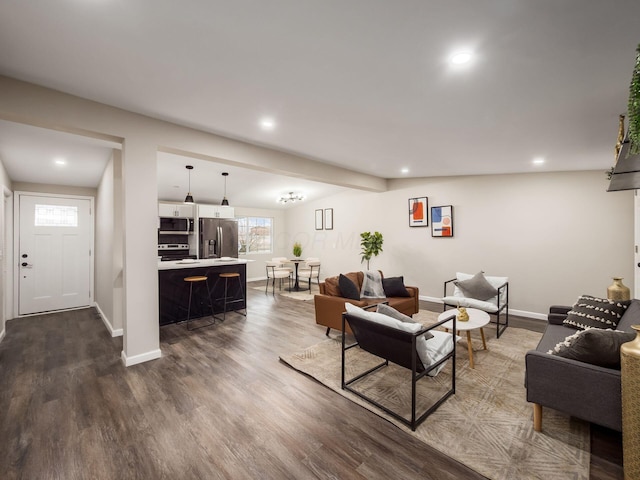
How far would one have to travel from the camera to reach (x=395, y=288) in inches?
178

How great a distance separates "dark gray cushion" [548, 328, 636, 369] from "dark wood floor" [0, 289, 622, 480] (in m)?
0.64

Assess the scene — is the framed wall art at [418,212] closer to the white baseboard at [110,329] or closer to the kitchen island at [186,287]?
the kitchen island at [186,287]

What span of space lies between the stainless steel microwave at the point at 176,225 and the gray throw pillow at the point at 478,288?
6040mm

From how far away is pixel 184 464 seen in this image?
180 cm

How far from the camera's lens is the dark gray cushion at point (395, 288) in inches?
178

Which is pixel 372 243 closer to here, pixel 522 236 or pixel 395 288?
pixel 395 288

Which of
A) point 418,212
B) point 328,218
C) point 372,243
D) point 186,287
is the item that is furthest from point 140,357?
point 328,218

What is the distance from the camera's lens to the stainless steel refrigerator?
6.92 meters

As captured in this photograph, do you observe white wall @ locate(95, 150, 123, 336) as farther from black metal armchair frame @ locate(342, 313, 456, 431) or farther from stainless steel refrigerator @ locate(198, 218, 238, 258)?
black metal armchair frame @ locate(342, 313, 456, 431)

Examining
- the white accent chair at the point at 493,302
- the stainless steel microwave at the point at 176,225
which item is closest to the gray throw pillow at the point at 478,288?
the white accent chair at the point at 493,302

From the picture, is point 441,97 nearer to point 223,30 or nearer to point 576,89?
point 576,89

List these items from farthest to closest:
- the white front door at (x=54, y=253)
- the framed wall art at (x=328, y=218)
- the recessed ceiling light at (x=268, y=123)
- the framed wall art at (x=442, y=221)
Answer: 1. the framed wall art at (x=328, y=218)
2. the framed wall art at (x=442, y=221)
3. the white front door at (x=54, y=253)
4. the recessed ceiling light at (x=268, y=123)

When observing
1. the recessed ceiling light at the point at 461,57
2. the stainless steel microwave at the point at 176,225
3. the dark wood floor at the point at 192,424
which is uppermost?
the recessed ceiling light at the point at 461,57

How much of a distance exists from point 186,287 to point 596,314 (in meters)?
5.44
